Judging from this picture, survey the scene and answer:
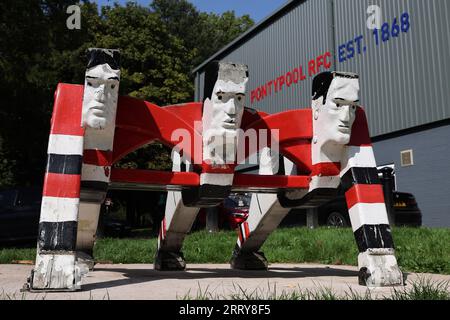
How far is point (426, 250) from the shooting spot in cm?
593

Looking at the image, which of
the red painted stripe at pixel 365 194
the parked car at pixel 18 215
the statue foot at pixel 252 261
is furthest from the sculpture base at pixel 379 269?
the parked car at pixel 18 215

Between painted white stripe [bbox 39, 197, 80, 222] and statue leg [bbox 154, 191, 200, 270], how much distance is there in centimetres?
162

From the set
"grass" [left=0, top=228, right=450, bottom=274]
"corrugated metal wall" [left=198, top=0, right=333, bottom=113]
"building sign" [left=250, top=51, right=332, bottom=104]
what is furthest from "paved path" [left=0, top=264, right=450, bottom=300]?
"corrugated metal wall" [left=198, top=0, right=333, bottom=113]

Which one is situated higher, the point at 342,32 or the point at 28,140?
the point at 342,32

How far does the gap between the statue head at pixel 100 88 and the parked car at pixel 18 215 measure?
8472 millimetres

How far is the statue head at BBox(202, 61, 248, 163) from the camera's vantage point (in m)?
3.63

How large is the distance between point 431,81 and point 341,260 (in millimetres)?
8501

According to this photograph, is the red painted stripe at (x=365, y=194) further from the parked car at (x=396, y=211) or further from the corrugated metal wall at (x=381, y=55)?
the corrugated metal wall at (x=381, y=55)

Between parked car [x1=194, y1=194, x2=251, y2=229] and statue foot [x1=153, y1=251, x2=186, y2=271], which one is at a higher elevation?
parked car [x1=194, y1=194, x2=251, y2=229]

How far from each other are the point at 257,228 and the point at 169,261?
39.0 inches

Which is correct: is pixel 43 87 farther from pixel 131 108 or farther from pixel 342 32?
pixel 131 108

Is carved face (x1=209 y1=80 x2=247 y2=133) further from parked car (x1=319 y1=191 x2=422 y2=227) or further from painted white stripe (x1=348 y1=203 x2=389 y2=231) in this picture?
parked car (x1=319 y1=191 x2=422 y2=227)

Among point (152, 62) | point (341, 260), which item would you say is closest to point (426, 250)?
point (341, 260)

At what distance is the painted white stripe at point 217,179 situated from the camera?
3.80 m
